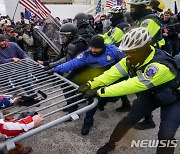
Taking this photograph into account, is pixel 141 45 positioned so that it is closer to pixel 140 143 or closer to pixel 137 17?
pixel 140 143

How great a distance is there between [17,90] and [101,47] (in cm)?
136

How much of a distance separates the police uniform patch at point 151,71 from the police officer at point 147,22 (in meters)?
1.52

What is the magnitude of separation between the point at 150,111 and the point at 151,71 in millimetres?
723

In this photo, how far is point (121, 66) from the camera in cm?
276

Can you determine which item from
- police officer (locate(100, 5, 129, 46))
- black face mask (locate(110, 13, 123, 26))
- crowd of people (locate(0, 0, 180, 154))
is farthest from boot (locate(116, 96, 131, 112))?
black face mask (locate(110, 13, 123, 26))

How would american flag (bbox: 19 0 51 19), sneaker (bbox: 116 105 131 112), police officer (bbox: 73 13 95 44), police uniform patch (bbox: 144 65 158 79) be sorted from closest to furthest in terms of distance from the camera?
1. police uniform patch (bbox: 144 65 158 79)
2. sneaker (bbox: 116 105 131 112)
3. police officer (bbox: 73 13 95 44)
4. american flag (bbox: 19 0 51 19)

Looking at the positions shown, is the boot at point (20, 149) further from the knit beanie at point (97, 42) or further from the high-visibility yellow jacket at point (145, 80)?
the knit beanie at point (97, 42)

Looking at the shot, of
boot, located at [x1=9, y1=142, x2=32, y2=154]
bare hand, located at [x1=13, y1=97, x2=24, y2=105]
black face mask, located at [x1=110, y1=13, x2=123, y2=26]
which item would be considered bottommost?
boot, located at [x1=9, y1=142, x2=32, y2=154]

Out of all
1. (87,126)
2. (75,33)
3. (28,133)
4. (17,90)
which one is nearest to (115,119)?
(87,126)

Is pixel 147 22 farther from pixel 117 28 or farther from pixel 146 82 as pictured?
pixel 146 82

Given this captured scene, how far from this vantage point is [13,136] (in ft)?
6.18

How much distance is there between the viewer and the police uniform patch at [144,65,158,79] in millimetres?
2260

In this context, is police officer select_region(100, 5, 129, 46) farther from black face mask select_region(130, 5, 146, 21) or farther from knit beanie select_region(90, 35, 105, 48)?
knit beanie select_region(90, 35, 105, 48)

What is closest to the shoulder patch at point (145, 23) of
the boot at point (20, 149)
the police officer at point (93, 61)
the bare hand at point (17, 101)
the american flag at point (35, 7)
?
the police officer at point (93, 61)
